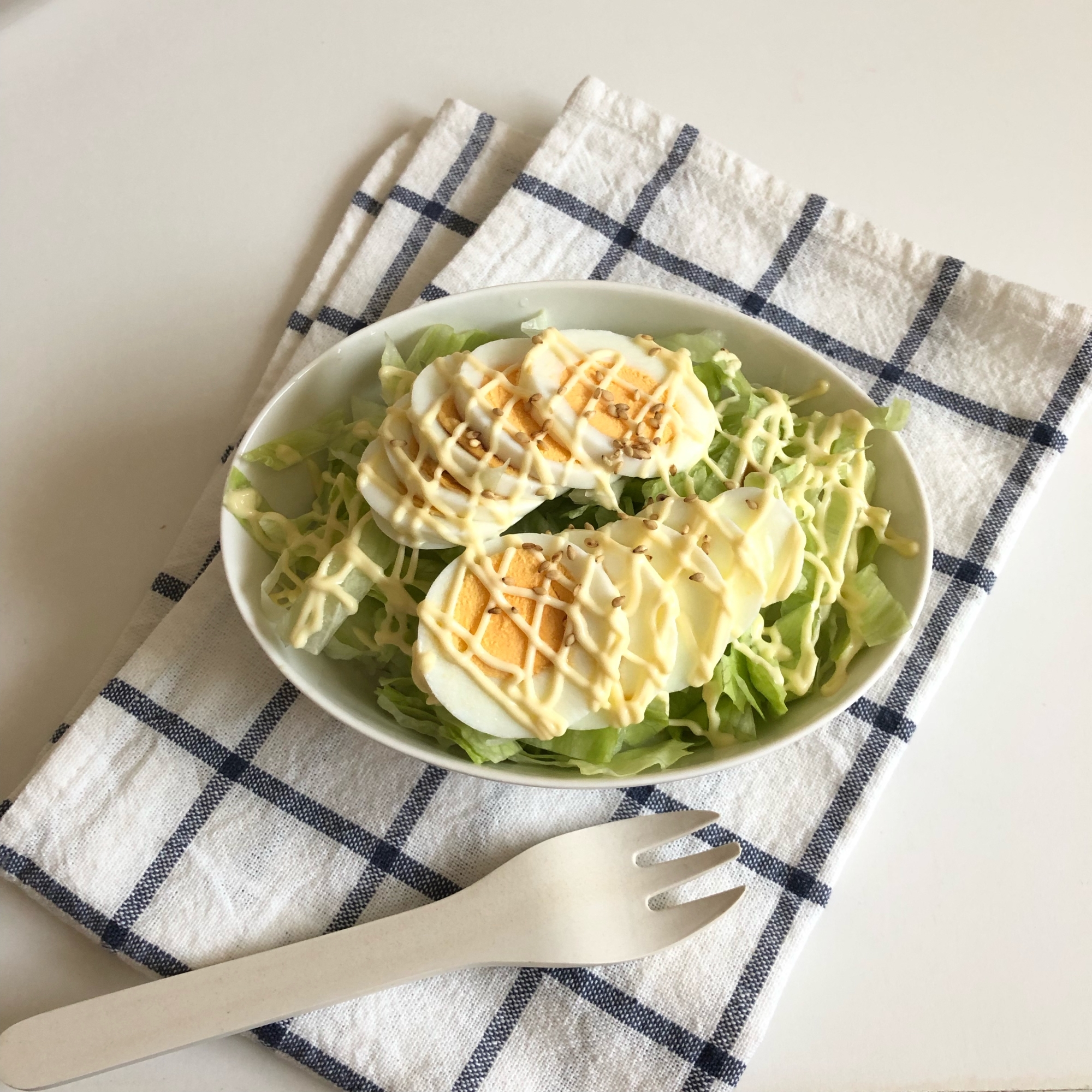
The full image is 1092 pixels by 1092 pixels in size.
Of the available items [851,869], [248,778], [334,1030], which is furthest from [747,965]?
[248,778]

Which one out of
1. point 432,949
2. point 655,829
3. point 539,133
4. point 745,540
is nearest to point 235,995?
point 432,949

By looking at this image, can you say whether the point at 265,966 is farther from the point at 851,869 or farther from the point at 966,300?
the point at 966,300

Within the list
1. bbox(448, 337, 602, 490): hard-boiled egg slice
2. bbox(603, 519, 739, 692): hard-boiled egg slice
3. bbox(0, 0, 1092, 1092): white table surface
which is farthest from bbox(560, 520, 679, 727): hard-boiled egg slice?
bbox(0, 0, 1092, 1092): white table surface

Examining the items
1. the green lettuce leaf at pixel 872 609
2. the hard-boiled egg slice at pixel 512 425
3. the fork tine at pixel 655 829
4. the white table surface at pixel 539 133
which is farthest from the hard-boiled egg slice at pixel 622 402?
the white table surface at pixel 539 133

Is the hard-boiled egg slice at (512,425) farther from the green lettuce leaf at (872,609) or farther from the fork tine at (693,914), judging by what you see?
the fork tine at (693,914)

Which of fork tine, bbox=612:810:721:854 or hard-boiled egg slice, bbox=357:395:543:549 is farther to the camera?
fork tine, bbox=612:810:721:854

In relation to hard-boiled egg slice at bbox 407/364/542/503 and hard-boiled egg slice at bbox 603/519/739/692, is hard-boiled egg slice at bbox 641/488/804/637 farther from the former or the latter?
hard-boiled egg slice at bbox 407/364/542/503
